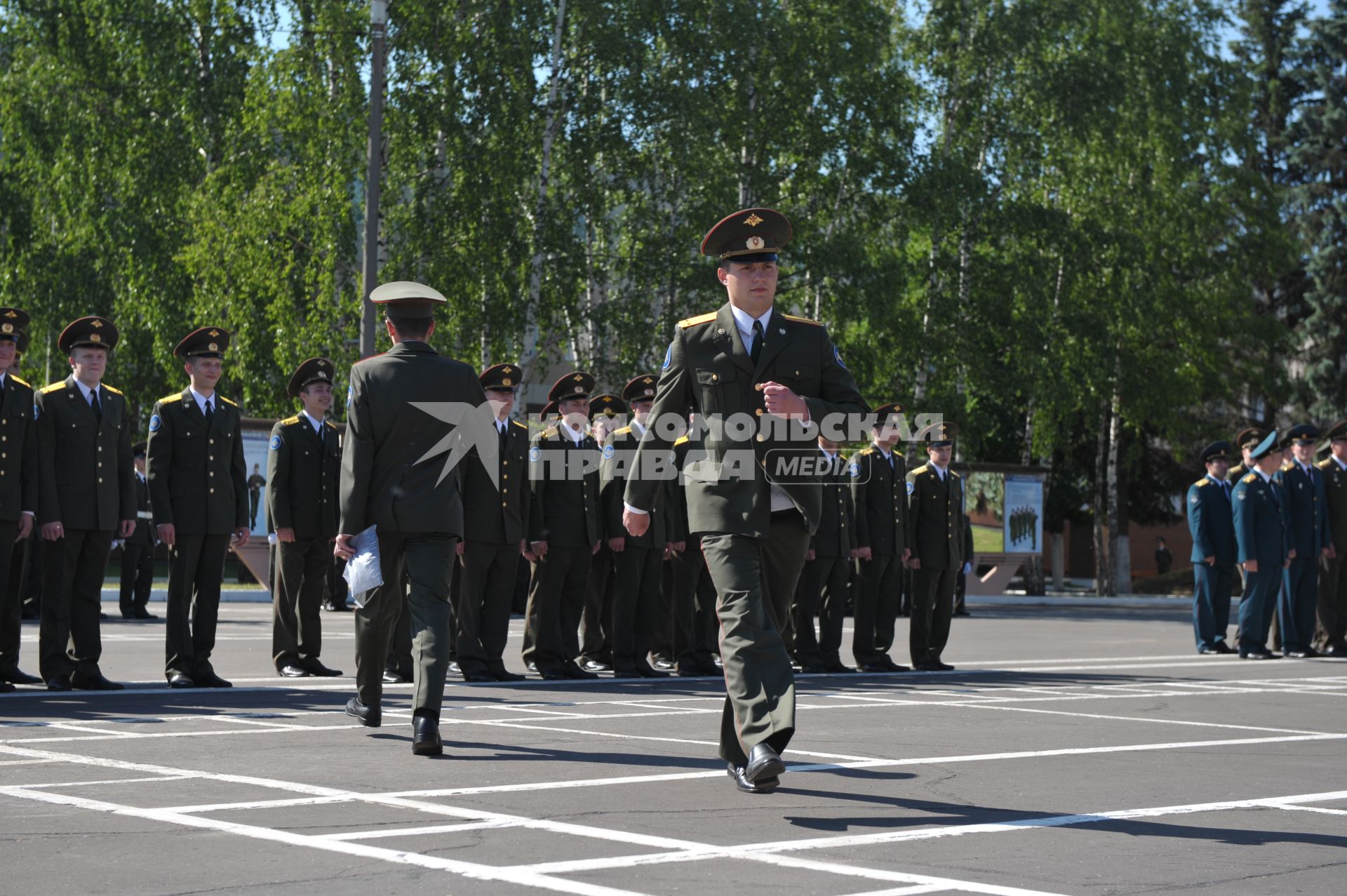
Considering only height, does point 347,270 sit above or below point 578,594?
above

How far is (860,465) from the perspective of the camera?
1541 centimetres

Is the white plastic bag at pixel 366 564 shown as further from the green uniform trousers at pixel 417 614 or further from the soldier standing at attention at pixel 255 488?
the soldier standing at attention at pixel 255 488

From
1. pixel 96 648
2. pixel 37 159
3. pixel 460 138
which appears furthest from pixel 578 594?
pixel 37 159

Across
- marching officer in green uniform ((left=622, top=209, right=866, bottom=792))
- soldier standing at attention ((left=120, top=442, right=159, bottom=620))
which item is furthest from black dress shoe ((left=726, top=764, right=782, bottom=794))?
soldier standing at attention ((left=120, top=442, right=159, bottom=620))

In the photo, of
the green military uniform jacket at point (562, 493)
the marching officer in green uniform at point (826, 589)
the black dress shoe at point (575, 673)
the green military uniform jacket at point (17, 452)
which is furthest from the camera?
the marching officer in green uniform at point (826, 589)

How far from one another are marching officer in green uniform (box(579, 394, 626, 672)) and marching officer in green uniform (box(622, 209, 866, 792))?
6611 millimetres

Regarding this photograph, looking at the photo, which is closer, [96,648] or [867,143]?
[96,648]

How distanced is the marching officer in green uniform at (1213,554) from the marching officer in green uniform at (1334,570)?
2.93 ft

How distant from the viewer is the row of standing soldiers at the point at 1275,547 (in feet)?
58.2

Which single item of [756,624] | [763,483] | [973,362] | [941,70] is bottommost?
[756,624]

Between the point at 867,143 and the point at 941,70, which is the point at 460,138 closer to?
the point at 867,143

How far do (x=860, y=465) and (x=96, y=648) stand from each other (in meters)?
6.78

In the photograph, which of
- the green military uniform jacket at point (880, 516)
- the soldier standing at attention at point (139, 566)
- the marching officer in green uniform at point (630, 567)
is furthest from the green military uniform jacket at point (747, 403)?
the soldier standing at attention at point (139, 566)

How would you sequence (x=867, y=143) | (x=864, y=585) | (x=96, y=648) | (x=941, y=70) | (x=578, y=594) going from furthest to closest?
(x=941, y=70), (x=867, y=143), (x=864, y=585), (x=578, y=594), (x=96, y=648)
